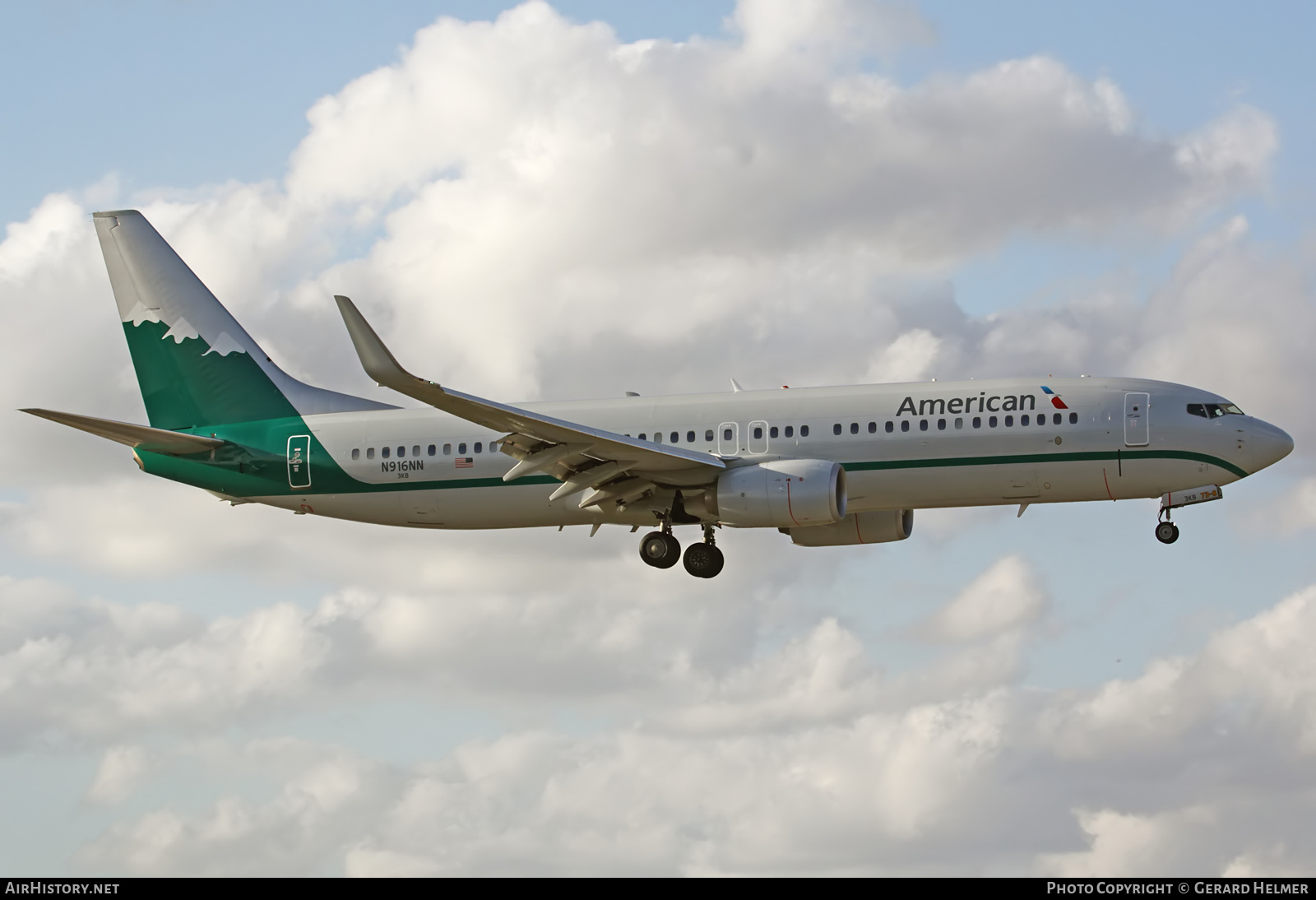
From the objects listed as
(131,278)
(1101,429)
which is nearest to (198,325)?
(131,278)

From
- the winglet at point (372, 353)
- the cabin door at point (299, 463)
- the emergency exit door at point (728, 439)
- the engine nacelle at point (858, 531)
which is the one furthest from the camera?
the cabin door at point (299, 463)

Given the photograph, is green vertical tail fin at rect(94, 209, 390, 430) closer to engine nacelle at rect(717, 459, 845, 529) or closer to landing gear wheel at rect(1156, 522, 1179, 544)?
engine nacelle at rect(717, 459, 845, 529)

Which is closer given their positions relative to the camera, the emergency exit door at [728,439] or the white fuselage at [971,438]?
the white fuselage at [971,438]

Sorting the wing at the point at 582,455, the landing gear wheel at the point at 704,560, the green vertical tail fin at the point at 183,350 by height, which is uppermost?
the green vertical tail fin at the point at 183,350

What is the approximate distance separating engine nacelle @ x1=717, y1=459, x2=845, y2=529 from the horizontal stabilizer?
16.3 m

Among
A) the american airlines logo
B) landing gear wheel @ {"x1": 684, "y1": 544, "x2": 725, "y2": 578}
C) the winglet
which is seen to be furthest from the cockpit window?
the winglet

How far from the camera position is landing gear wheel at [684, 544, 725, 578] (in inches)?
1797

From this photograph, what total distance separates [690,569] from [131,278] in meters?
20.9

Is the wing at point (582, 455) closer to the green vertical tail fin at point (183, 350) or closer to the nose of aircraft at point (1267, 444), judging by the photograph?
the green vertical tail fin at point (183, 350)

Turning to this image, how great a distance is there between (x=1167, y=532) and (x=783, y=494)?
33.6 feet

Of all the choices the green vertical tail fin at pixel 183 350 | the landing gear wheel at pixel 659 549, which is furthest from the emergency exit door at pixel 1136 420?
the green vertical tail fin at pixel 183 350

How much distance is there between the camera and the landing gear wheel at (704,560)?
1797 inches

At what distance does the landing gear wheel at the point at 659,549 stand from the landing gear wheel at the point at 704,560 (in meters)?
0.48
